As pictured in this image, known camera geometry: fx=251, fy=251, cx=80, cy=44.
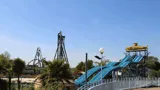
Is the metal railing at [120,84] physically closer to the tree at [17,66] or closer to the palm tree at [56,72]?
the palm tree at [56,72]

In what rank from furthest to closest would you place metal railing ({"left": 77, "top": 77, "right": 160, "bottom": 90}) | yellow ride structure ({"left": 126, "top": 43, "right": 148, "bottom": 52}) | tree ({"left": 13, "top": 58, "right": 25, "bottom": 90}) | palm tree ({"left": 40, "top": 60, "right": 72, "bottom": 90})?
yellow ride structure ({"left": 126, "top": 43, "right": 148, "bottom": 52}) → tree ({"left": 13, "top": 58, "right": 25, "bottom": 90}) → palm tree ({"left": 40, "top": 60, "right": 72, "bottom": 90}) → metal railing ({"left": 77, "top": 77, "right": 160, "bottom": 90})

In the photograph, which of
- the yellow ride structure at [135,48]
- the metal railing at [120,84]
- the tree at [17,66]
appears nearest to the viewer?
the metal railing at [120,84]

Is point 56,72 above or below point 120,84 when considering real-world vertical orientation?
above

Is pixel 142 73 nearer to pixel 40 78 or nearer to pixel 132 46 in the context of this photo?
pixel 132 46

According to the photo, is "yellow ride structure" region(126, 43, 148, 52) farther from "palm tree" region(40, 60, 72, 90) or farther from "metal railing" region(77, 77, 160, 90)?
"palm tree" region(40, 60, 72, 90)

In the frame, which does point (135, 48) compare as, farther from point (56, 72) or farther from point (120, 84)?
point (120, 84)

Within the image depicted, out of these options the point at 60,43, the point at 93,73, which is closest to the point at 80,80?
the point at 93,73

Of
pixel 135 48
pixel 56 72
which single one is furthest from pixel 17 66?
pixel 135 48

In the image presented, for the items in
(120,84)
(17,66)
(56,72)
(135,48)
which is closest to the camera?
(120,84)

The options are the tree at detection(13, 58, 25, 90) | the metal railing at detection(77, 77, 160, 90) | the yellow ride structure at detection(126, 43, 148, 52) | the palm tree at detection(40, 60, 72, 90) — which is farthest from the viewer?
the yellow ride structure at detection(126, 43, 148, 52)

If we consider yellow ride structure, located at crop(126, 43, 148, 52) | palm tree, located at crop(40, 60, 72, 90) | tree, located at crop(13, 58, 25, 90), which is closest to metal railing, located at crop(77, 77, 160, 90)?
palm tree, located at crop(40, 60, 72, 90)

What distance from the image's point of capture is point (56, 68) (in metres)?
32.6

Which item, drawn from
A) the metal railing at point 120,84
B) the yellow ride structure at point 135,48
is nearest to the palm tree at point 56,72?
the metal railing at point 120,84

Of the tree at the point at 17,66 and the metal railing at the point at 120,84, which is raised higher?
the tree at the point at 17,66
